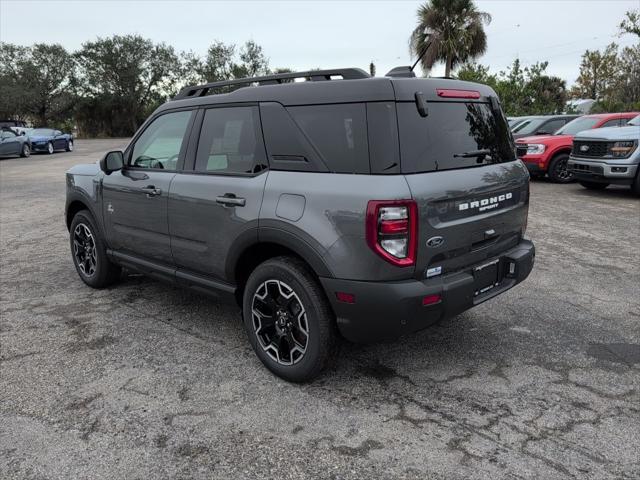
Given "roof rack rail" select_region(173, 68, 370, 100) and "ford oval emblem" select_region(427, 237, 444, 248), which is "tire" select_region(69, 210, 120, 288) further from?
"ford oval emblem" select_region(427, 237, 444, 248)

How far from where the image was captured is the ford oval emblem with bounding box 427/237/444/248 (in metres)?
2.83

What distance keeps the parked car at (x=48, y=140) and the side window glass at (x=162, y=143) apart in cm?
2396

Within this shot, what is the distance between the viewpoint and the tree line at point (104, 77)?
149ft

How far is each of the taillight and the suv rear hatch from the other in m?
0.05

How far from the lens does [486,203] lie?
3219mm

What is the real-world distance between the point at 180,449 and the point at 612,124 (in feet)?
Result: 40.3

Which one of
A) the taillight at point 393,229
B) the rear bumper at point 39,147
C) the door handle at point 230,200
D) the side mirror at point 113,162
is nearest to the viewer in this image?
the taillight at point 393,229

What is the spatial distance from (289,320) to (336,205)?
2.76 ft

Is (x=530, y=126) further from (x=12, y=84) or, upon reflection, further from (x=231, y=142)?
(x=12, y=84)

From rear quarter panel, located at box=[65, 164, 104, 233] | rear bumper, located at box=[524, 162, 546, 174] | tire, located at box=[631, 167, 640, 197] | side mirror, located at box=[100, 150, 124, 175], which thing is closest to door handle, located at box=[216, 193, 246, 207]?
side mirror, located at box=[100, 150, 124, 175]

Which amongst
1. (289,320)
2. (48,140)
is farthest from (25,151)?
(289,320)

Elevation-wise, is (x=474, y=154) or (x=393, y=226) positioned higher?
(x=474, y=154)

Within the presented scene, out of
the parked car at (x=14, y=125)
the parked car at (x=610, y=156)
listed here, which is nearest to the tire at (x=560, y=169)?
the parked car at (x=610, y=156)

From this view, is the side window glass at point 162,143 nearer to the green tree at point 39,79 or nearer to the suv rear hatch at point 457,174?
the suv rear hatch at point 457,174
